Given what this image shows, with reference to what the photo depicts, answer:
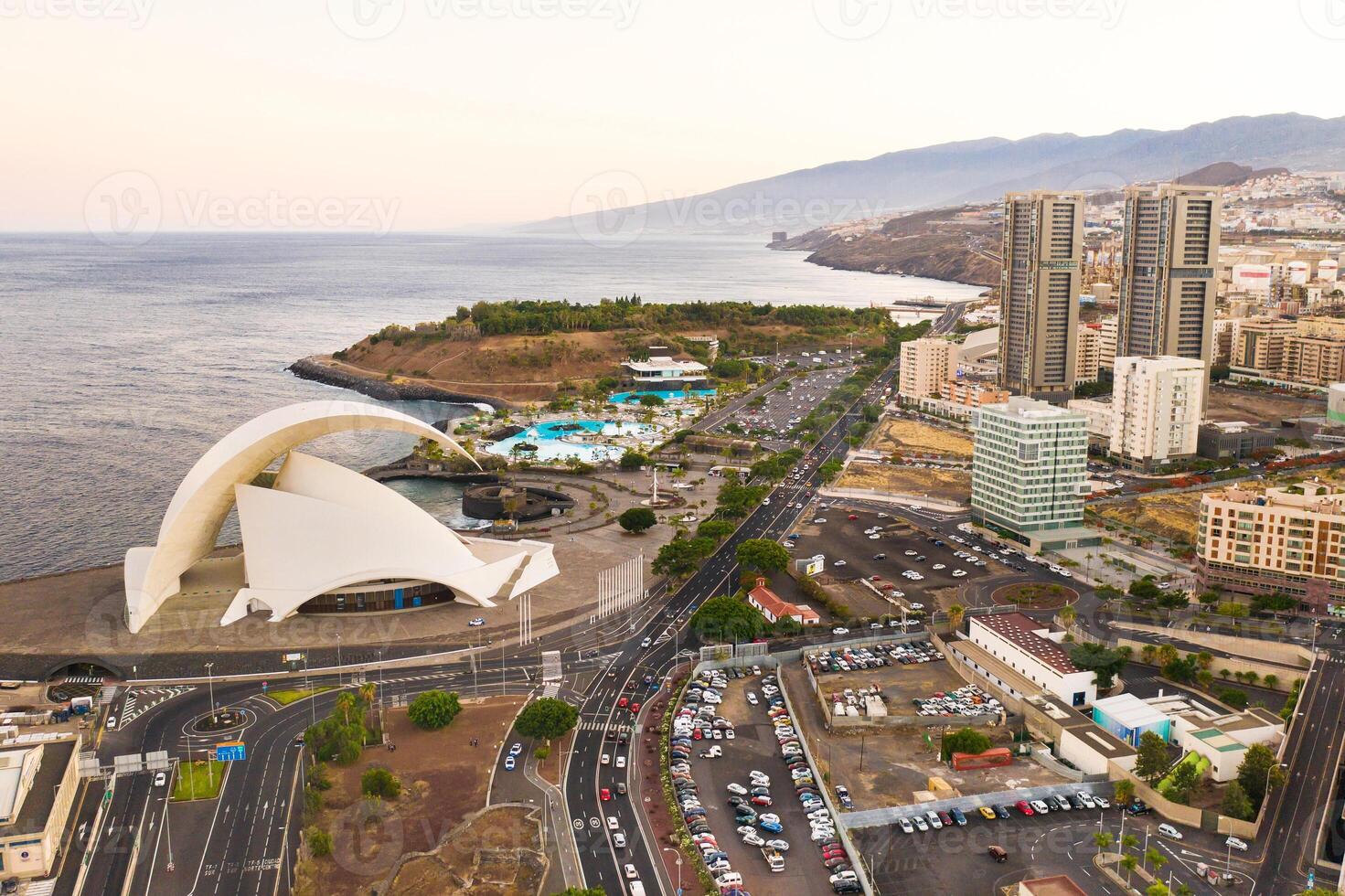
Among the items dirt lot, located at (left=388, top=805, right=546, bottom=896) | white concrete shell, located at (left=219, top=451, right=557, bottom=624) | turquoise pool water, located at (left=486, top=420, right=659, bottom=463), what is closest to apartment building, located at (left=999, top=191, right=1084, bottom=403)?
turquoise pool water, located at (left=486, top=420, right=659, bottom=463)

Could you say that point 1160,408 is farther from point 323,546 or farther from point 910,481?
point 323,546

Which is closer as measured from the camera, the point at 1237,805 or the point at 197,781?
the point at 1237,805

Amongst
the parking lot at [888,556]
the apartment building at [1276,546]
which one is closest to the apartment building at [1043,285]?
the parking lot at [888,556]

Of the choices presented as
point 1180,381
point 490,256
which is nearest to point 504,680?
point 1180,381

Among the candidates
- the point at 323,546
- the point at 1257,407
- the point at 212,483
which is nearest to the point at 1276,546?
the point at 323,546

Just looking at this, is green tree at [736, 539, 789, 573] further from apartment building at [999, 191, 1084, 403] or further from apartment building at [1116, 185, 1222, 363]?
apartment building at [1116, 185, 1222, 363]
